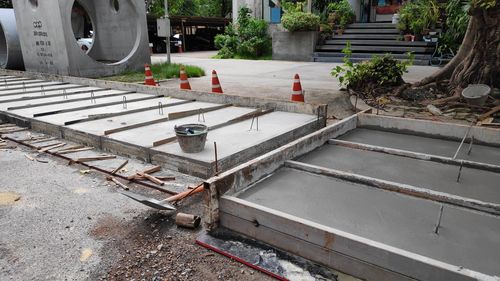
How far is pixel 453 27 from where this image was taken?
12.7 metres

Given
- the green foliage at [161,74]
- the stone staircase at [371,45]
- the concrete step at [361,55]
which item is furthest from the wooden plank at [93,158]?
the stone staircase at [371,45]

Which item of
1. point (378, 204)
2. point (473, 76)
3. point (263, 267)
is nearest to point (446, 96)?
point (473, 76)

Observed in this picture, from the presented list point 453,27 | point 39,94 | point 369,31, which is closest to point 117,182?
point 39,94

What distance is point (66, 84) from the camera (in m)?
10.1

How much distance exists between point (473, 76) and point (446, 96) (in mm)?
596

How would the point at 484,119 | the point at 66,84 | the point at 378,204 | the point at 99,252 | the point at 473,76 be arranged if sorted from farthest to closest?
the point at 66,84 < the point at 473,76 < the point at 484,119 < the point at 378,204 < the point at 99,252

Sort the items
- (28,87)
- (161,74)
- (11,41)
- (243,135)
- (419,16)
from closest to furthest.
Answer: (243,135) → (28,87) → (161,74) → (11,41) → (419,16)

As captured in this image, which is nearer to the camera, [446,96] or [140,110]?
Result: [140,110]

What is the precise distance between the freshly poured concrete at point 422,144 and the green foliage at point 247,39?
14.1 metres

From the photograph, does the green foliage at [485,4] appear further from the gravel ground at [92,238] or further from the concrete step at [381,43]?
the concrete step at [381,43]

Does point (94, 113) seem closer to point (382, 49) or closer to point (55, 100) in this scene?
point (55, 100)

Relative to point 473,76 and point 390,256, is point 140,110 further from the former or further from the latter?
point 473,76

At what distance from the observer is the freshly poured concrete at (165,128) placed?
15.6ft

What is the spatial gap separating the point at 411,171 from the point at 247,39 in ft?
53.6
